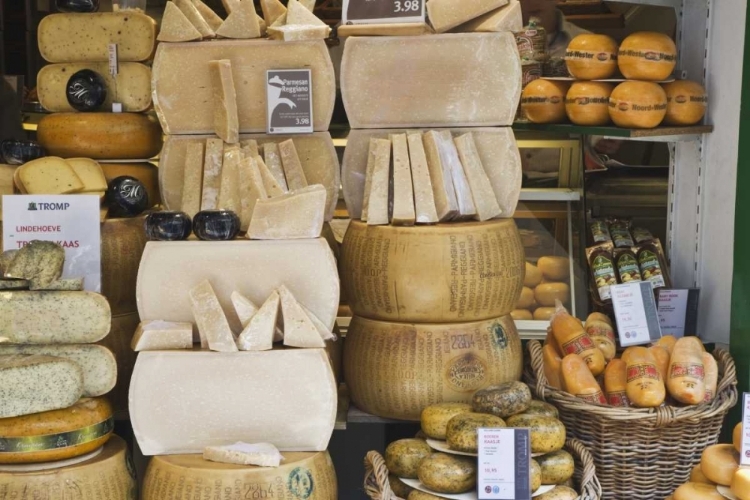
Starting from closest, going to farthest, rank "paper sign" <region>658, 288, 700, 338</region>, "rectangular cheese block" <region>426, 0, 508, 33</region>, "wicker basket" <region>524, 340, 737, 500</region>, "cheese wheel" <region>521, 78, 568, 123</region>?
1. "wicker basket" <region>524, 340, 737, 500</region>
2. "rectangular cheese block" <region>426, 0, 508, 33</region>
3. "paper sign" <region>658, 288, 700, 338</region>
4. "cheese wheel" <region>521, 78, 568, 123</region>

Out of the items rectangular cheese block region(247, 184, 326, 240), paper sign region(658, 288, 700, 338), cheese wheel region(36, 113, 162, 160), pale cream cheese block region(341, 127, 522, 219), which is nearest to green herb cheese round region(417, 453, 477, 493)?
rectangular cheese block region(247, 184, 326, 240)

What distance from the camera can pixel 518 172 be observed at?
10.1ft

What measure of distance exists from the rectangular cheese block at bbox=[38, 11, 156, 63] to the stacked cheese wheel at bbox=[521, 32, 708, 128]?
143cm

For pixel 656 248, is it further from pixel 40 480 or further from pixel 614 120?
pixel 40 480

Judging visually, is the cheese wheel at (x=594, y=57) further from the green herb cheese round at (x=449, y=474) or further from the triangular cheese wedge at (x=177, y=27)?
the green herb cheese round at (x=449, y=474)

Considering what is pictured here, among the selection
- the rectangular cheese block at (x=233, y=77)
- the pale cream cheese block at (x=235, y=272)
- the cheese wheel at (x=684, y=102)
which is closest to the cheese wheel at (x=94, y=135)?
the rectangular cheese block at (x=233, y=77)

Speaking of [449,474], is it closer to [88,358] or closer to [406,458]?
[406,458]

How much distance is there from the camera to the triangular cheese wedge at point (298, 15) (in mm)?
3076

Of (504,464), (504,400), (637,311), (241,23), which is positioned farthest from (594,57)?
(504,464)

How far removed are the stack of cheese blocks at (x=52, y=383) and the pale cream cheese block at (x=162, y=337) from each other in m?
0.11

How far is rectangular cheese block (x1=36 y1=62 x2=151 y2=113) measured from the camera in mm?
3223

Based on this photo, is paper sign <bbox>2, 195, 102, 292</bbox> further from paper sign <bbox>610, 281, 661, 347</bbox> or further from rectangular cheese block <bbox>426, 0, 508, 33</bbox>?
paper sign <bbox>610, 281, 661, 347</bbox>

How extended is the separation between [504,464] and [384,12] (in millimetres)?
1494

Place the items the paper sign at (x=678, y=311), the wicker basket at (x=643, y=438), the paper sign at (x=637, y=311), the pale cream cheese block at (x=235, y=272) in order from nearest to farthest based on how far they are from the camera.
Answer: the pale cream cheese block at (x=235, y=272), the wicker basket at (x=643, y=438), the paper sign at (x=637, y=311), the paper sign at (x=678, y=311)
